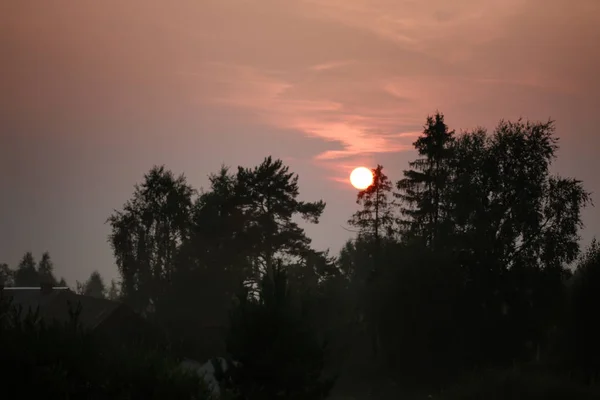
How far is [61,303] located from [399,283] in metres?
25.5

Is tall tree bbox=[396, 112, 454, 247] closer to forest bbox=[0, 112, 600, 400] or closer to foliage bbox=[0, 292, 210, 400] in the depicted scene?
forest bbox=[0, 112, 600, 400]

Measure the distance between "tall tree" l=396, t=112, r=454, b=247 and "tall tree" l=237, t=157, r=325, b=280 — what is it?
7.41m

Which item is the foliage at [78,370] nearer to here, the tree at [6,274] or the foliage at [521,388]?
the foliage at [521,388]

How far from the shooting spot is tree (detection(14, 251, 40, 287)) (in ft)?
415

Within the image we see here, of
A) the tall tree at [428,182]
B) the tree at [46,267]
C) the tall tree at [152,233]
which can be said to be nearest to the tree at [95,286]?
the tree at [46,267]

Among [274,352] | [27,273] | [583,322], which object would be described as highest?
[27,273]

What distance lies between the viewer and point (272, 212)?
57.9m

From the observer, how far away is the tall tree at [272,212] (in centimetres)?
Result: 5728

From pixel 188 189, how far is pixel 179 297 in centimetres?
1210

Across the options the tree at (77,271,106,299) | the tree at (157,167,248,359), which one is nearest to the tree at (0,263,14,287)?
the tree at (77,271,106,299)

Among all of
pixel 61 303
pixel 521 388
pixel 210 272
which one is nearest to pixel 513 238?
pixel 521 388

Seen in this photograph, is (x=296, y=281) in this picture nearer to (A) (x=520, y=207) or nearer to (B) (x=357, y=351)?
(B) (x=357, y=351)

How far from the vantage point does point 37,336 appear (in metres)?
22.1

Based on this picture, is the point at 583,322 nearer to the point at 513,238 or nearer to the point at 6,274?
the point at 513,238
